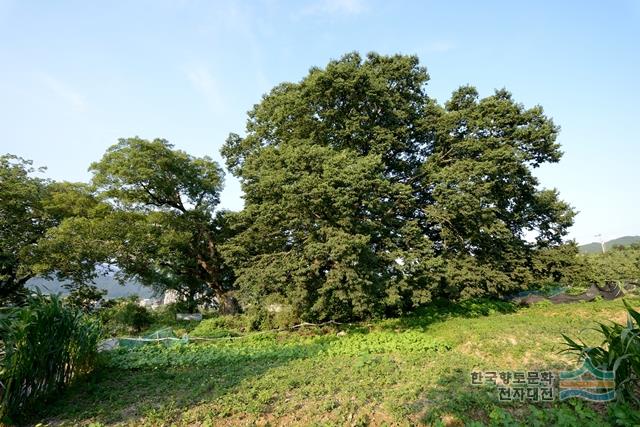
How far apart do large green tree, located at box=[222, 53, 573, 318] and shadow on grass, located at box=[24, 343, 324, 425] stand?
3.32m

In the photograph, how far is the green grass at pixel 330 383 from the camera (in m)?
4.43

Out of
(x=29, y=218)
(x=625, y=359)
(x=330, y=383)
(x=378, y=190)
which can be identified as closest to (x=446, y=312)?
(x=378, y=190)

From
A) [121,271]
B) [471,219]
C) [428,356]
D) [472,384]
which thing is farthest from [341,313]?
[121,271]

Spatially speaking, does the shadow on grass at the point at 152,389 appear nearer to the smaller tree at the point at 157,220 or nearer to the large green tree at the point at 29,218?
the smaller tree at the point at 157,220

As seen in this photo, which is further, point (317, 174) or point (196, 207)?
point (196, 207)

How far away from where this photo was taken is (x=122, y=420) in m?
4.84

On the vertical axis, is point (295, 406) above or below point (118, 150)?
below

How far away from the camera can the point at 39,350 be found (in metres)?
5.24

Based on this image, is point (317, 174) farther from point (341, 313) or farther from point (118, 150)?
point (118, 150)

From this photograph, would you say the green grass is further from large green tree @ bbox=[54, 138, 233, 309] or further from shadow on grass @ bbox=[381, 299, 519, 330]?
large green tree @ bbox=[54, 138, 233, 309]

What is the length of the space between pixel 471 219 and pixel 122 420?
12.8 m

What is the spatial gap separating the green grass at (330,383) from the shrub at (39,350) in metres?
0.37

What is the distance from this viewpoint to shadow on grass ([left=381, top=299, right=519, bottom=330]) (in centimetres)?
1271

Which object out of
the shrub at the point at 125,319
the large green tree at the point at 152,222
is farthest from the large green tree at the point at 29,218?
the shrub at the point at 125,319
